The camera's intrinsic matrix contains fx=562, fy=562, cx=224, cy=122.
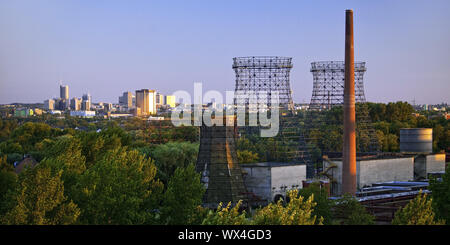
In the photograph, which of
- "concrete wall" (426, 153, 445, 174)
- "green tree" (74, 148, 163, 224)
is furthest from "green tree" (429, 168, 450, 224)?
"concrete wall" (426, 153, 445, 174)

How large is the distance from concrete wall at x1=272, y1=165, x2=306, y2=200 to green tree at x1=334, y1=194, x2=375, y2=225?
9.94 meters

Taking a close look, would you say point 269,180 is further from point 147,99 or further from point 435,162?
point 147,99

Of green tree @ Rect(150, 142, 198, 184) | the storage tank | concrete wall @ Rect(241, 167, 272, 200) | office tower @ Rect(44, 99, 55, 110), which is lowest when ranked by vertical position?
concrete wall @ Rect(241, 167, 272, 200)

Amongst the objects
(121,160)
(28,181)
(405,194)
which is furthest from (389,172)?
(28,181)

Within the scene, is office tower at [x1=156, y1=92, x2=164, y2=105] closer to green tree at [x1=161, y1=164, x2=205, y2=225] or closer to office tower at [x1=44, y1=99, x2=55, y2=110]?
office tower at [x1=44, y1=99, x2=55, y2=110]

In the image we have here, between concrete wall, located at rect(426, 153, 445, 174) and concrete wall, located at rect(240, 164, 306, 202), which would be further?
concrete wall, located at rect(426, 153, 445, 174)

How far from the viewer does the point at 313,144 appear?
2275 inches

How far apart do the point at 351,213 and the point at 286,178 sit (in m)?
12.8

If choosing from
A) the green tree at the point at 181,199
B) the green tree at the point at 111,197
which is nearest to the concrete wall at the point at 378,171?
the green tree at the point at 181,199

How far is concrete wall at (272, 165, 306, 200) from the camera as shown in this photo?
128ft

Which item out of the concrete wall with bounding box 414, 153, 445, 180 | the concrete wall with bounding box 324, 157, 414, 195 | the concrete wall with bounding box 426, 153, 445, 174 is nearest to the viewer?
the concrete wall with bounding box 324, 157, 414, 195

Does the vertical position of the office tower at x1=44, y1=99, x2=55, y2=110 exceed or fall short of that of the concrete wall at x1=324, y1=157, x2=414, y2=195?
it exceeds it

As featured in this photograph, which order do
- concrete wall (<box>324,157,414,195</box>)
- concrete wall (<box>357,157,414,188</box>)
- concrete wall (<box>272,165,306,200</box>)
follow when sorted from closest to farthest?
1. concrete wall (<box>272,165,306,200</box>)
2. concrete wall (<box>324,157,414,195</box>)
3. concrete wall (<box>357,157,414,188</box>)

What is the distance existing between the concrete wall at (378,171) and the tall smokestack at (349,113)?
4.69 meters
